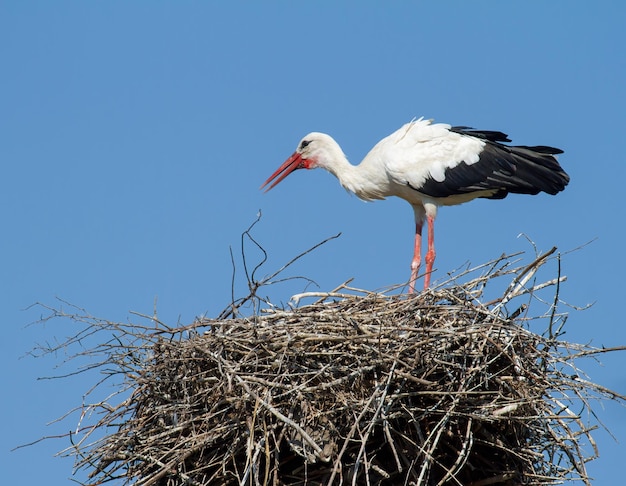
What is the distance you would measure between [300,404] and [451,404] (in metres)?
0.86

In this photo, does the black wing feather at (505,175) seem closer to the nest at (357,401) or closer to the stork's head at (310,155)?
the stork's head at (310,155)

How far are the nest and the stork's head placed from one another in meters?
3.84

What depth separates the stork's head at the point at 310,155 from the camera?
11.2 metres

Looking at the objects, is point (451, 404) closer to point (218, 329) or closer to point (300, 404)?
point (300, 404)

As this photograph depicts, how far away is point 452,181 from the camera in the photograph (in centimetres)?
1038

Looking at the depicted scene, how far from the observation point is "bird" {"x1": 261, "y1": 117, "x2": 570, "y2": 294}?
33.8 ft

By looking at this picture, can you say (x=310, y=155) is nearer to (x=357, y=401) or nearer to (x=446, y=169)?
(x=446, y=169)

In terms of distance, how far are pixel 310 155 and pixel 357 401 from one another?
4.77 meters

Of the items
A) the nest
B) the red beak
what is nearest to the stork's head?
the red beak

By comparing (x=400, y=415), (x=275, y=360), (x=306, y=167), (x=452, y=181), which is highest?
(x=306, y=167)

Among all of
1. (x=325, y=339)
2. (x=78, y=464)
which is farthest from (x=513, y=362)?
(x=78, y=464)

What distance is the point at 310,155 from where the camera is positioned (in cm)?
1130

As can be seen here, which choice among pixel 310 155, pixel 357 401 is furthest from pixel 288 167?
pixel 357 401

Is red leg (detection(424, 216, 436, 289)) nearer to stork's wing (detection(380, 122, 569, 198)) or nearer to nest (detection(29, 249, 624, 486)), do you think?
stork's wing (detection(380, 122, 569, 198))
